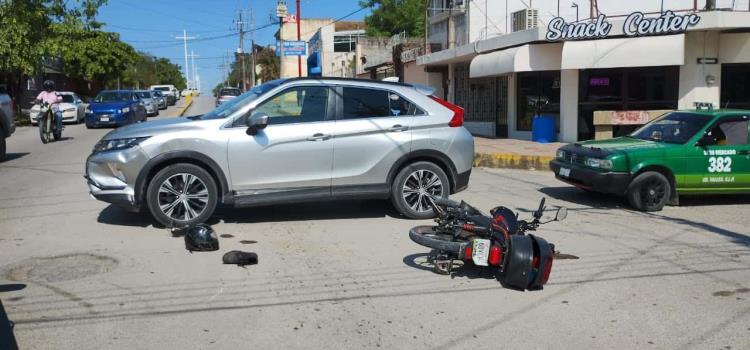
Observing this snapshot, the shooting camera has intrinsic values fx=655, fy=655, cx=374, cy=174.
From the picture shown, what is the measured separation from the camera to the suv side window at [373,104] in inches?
312

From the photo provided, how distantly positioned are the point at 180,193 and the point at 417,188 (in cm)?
284

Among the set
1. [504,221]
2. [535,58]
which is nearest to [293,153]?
[504,221]

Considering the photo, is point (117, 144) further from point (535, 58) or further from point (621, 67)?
point (621, 67)

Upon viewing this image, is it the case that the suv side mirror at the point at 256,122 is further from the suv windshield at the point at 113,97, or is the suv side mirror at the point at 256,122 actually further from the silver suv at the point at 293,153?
the suv windshield at the point at 113,97

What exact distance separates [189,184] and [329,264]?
2172 millimetres

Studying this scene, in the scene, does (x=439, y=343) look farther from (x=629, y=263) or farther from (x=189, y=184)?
(x=189, y=184)

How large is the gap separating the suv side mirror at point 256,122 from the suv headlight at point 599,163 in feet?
15.7

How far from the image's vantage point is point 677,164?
30.3ft

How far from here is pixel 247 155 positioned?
742cm

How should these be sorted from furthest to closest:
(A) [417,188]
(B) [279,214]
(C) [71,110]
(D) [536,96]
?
(C) [71,110], (D) [536,96], (B) [279,214], (A) [417,188]

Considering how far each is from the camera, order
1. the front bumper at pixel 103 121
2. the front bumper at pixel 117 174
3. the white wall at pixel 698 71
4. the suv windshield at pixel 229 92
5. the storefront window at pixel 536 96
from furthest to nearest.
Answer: the suv windshield at pixel 229 92, the front bumper at pixel 103 121, the storefront window at pixel 536 96, the white wall at pixel 698 71, the front bumper at pixel 117 174

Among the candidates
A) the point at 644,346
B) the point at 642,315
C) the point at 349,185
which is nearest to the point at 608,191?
the point at 349,185

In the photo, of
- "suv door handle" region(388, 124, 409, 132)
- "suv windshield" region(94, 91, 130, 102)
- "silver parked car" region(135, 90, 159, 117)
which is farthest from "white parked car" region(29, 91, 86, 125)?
"suv door handle" region(388, 124, 409, 132)

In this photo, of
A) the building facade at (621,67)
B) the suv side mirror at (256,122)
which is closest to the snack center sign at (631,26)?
the building facade at (621,67)
